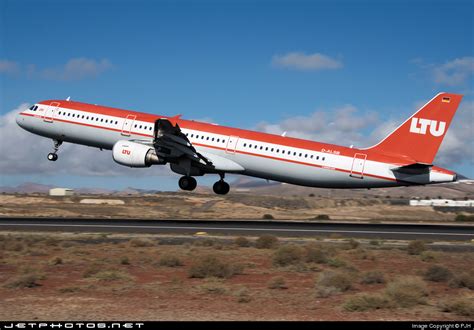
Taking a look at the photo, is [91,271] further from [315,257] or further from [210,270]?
[315,257]

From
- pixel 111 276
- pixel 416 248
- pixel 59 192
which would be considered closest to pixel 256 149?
pixel 416 248

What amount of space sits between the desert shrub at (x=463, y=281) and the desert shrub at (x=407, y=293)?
81.0 inches

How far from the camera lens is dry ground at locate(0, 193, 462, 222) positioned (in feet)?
186

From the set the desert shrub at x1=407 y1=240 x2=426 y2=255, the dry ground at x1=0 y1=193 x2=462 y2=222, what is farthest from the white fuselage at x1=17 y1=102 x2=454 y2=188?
the desert shrub at x1=407 y1=240 x2=426 y2=255

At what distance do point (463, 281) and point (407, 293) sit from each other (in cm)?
369

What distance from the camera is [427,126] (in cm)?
3625

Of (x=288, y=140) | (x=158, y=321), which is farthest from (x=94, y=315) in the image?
(x=288, y=140)

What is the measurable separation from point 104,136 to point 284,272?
83.5 feet

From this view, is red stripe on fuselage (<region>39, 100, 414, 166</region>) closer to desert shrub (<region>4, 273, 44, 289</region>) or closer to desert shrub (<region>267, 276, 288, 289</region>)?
desert shrub (<region>267, 276, 288, 289</region>)

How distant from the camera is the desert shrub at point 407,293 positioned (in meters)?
14.2

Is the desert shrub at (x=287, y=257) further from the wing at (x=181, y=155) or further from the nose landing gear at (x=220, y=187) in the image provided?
the nose landing gear at (x=220, y=187)

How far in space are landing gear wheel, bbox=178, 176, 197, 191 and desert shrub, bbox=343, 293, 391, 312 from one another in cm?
2714

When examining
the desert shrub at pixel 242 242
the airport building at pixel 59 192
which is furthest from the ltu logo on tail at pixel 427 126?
the airport building at pixel 59 192

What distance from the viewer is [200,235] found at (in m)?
29.8
